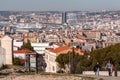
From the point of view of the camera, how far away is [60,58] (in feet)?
164

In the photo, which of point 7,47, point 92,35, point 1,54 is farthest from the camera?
point 92,35

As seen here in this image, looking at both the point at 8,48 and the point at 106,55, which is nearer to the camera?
the point at 8,48

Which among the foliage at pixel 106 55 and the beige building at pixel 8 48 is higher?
the beige building at pixel 8 48

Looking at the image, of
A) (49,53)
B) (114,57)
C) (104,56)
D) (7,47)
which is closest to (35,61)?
(7,47)

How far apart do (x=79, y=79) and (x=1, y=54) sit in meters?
8.47

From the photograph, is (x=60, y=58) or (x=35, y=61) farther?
(x=60, y=58)

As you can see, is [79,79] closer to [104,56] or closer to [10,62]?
[10,62]

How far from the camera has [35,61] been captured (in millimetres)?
17156

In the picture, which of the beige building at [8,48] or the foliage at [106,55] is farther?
the foliage at [106,55]

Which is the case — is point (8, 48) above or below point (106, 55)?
above

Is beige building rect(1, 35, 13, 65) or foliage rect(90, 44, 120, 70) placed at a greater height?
beige building rect(1, 35, 13, 65)

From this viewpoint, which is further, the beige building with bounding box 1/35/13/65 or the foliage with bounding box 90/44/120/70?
the foliage with bounding box 90/44/120/70

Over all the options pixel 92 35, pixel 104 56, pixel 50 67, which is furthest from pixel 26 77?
pixel 92 35

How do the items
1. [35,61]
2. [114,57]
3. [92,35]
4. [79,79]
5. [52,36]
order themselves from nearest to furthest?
1. [79,79]
2. [35,61]
3. [114,57]
4. [52,36]
5. [92,35]
